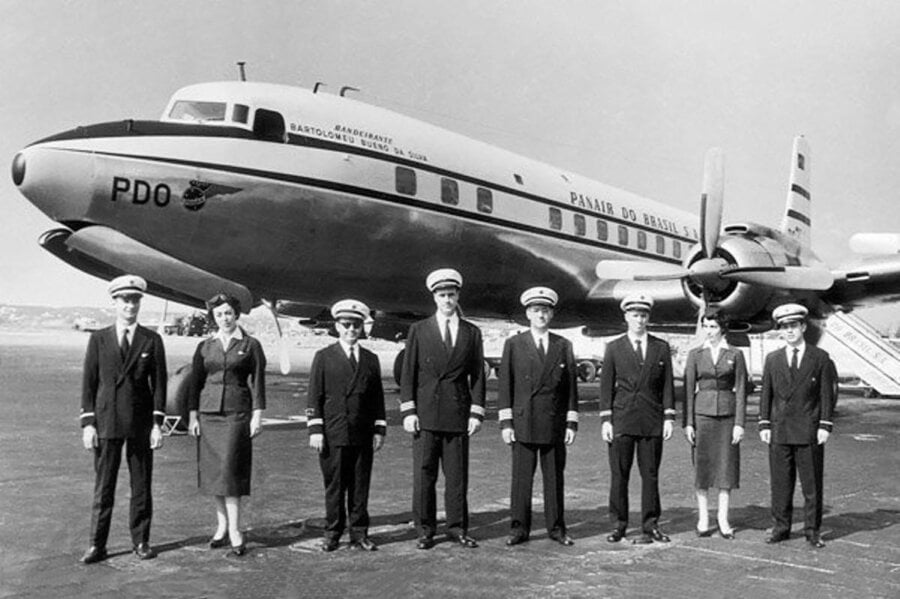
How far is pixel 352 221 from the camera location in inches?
470

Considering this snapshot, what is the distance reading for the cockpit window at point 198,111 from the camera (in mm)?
11211

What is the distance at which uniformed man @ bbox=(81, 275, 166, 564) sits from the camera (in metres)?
5.87

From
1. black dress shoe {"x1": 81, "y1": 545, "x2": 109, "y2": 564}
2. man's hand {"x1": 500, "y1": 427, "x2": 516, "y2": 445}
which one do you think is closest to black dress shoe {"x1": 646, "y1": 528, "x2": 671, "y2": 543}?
man's hand {"x1": 500, "y1": 427, "x2": 516, "y2": 445}

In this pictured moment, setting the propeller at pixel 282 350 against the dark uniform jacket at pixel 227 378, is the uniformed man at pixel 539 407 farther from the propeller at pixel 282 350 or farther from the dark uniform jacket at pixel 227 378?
the propeller at pixel 282 350

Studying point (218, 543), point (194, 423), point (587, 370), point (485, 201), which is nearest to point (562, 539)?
point (218, 543)

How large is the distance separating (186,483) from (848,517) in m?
6.05

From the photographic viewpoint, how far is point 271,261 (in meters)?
11.4

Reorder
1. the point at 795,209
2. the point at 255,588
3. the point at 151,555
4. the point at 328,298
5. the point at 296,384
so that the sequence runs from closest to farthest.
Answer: the point at 255,588 < the point at 151,555 < the point at 328,298 < the point at 795,209 < the point at 296,384

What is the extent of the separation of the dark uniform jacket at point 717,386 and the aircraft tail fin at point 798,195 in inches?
541

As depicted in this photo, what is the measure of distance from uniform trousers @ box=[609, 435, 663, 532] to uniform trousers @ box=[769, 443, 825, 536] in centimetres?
88

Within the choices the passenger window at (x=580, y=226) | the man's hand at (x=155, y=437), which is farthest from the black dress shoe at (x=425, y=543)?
the passenger window at (x=580, y=226)

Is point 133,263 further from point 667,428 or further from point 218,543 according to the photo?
point 667,428

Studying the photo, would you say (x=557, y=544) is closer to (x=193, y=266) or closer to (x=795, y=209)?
(x=193, y=266)

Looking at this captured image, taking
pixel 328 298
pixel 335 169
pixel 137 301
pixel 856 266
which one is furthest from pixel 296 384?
pixel 137 301
